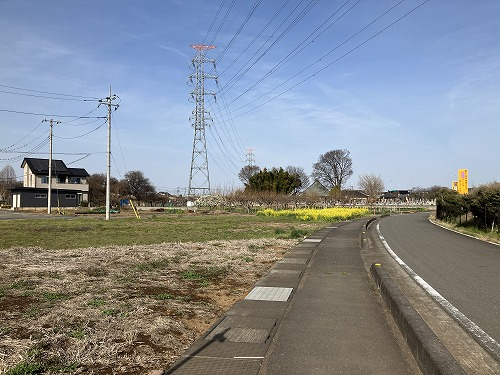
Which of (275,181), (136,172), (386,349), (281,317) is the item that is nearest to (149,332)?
(281,317)

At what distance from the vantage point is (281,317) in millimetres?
6555

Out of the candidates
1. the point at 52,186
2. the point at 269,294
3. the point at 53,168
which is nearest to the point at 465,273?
the point at 269,294

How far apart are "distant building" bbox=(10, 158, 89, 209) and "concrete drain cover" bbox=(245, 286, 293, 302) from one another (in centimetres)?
6614

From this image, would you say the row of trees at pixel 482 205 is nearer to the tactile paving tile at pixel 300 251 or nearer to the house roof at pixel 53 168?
the tactile paving tile at pixel 300 251

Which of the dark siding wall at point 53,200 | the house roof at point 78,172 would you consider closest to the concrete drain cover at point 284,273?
the dark siding wall at point 53,200

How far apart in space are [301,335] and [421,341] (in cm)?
151

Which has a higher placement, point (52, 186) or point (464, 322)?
point (52, 186)

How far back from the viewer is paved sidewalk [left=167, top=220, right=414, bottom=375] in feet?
14.9

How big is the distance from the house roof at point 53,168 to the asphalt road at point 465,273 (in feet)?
229

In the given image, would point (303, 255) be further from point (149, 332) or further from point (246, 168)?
point (246, 168)

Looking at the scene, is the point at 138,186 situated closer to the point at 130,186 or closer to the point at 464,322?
the point at 130,186

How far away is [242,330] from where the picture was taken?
581 centimetres

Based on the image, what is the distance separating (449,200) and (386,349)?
33210 mm

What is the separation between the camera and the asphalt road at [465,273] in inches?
278
